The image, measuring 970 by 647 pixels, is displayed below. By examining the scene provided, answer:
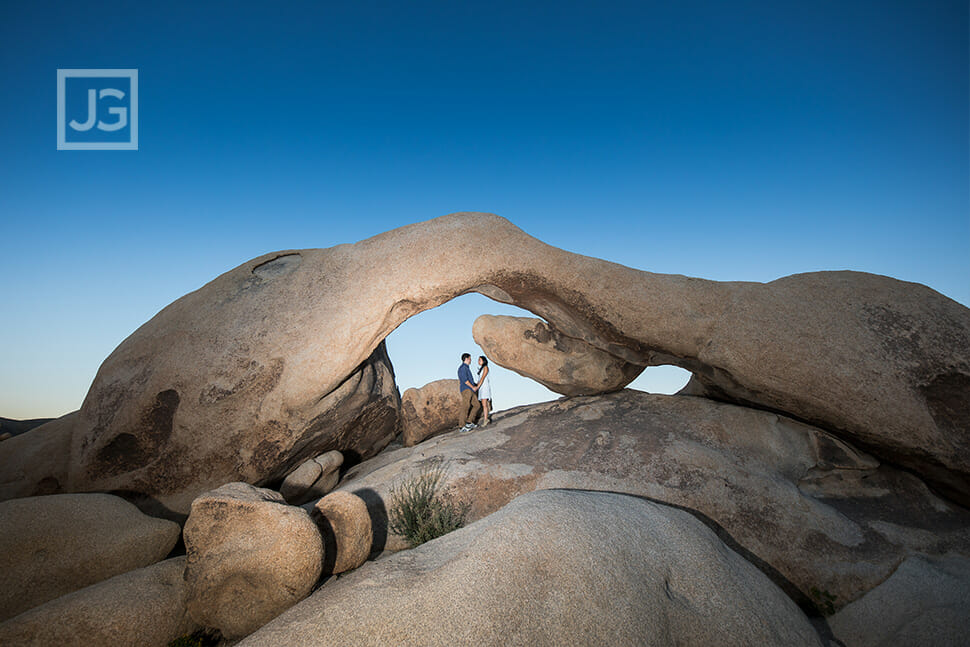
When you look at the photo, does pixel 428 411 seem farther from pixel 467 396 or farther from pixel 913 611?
pixel 913 611

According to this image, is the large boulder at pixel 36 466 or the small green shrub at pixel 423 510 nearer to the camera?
the small green shrub at pixel 423 510

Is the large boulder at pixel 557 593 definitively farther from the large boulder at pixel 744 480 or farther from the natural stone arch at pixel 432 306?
the natural stone arch at pixel 432 306

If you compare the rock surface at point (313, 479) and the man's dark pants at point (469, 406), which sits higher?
the man's dark pants at point (469, 406)

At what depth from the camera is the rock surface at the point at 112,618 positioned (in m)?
3.60

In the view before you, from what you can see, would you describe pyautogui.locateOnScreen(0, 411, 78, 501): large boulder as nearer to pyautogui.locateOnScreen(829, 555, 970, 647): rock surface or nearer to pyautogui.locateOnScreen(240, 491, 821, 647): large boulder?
pyautogui.locateOnScreen(240, 491, 821, 647): large boulder

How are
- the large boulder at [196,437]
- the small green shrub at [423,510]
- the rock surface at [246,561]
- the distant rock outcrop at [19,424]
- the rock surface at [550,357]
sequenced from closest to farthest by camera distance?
the rock surface at [246,561] → the small green shrub at [423,510] → the large boulder at [196,437] → the rock surface at [550,357] → the distant rock outcrop at [19,424]

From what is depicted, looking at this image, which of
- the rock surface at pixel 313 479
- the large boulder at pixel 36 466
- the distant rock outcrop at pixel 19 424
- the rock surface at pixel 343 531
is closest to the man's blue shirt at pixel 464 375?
the rock surface at pixel 313 479

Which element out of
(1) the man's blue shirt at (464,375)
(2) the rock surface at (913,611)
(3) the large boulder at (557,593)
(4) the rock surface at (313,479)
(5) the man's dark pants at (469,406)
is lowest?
(2) the rock surface at (913,611)

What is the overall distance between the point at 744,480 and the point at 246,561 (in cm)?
561

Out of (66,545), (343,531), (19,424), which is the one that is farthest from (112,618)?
(19,424)

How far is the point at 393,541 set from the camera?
573cm

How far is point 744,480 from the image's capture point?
20.5 feet

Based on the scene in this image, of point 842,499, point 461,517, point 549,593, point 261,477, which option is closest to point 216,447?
point 261,477

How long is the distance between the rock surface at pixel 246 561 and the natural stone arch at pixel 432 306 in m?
3.16
